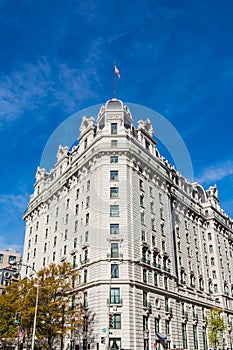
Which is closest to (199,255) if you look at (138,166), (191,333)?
(191,333)

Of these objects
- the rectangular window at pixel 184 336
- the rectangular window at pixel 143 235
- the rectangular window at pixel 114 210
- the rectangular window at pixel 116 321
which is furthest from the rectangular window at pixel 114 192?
the rectangular window at pixel 184 336

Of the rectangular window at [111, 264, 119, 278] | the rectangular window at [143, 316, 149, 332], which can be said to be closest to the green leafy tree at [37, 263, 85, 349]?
the rectangular window at [111, 264, 119, 278]

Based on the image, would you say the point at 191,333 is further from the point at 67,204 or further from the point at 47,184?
the point at 47,184

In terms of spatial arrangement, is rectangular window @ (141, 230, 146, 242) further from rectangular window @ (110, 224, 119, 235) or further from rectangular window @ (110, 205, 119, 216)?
rectangular window @ (110, 205, 119, 216)

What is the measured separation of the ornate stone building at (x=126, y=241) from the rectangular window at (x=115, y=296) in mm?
120

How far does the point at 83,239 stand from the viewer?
49.5 metres

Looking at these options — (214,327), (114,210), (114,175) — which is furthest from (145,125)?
(214,327)

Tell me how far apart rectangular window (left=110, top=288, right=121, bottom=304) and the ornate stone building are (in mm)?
120

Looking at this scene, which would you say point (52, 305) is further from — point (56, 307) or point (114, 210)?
point (114, 210)

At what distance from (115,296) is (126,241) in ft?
23.4

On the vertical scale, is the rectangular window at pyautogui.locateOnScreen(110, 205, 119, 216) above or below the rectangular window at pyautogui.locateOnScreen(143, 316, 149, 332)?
above

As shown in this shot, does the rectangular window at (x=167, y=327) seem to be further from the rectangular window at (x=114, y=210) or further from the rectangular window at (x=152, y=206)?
the rectangular window at (x=114, y=210)

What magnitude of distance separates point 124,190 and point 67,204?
13016 mm

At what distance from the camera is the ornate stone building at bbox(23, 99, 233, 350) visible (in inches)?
1682
